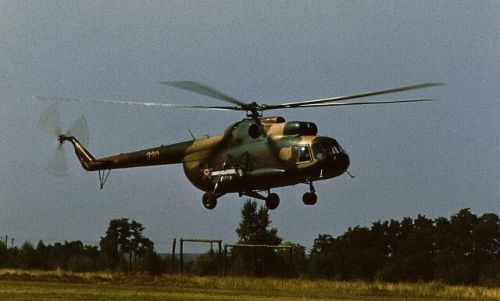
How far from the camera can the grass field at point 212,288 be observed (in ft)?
141

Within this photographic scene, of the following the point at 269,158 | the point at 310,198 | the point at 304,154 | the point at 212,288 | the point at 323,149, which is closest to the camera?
the point at 323,149

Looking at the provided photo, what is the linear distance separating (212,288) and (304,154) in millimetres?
13260

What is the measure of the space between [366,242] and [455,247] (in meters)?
10.5

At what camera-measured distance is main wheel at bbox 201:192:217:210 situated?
4500cm

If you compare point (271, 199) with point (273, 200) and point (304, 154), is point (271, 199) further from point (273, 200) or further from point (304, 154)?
point (304, 154)

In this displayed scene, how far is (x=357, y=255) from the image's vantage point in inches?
3492

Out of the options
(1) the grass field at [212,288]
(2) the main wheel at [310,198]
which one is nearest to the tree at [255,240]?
(1) the grass field at [212,288]

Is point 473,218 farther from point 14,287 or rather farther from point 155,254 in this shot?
point 14,287

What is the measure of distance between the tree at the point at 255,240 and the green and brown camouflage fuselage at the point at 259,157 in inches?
1302

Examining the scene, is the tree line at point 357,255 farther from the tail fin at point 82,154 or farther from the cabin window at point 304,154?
the cabin window at point 304,154

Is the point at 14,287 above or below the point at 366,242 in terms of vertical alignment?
below

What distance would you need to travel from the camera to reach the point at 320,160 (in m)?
40.6

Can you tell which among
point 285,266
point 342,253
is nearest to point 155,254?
point 285,266

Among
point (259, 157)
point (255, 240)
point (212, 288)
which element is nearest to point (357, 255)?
point (255, 240)
